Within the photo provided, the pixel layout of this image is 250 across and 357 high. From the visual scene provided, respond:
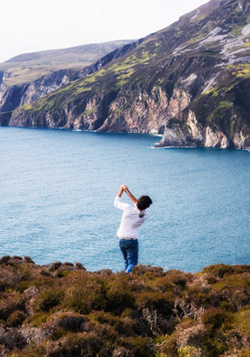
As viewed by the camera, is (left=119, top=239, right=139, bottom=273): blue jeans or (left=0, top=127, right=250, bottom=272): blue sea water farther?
(left=0, top=127, right=250, bottom=272): blue sea water

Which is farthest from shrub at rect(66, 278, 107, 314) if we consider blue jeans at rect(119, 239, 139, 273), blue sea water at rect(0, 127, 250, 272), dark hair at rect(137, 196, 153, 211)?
blue sea water at rect(0, 127, 250, 272)

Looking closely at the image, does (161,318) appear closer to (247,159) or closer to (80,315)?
(80,315)

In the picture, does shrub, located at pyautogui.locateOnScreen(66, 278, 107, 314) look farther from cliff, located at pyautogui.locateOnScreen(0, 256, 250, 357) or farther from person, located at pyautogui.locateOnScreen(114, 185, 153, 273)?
person, located at pyautogui.locateOnScreen(114, 185, 153, 273)

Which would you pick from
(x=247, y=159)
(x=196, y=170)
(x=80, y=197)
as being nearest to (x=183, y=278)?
(x=80, y=197)

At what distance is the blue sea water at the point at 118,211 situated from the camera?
55500 millimetres

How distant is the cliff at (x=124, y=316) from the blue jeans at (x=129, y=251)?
0.89 m

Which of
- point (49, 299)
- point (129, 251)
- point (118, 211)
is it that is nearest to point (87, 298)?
point (49, 299)

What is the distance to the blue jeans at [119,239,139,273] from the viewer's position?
14.7 meters

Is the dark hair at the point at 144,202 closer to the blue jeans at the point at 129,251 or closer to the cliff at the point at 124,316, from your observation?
the blue jeans at the point at 129,251

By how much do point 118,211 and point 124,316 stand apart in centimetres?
6838

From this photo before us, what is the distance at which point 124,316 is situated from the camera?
10.8 metres

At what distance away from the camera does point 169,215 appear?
2872 inches

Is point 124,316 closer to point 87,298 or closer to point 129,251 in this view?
point 87,298

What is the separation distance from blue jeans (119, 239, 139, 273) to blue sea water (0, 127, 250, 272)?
35349 millimetres
